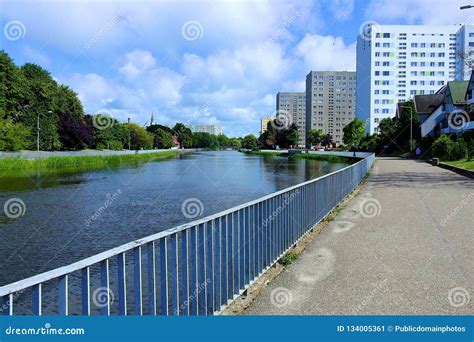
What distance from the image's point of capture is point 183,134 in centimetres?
18200

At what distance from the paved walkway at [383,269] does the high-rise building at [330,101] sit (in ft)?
516

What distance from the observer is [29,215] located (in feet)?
54.2

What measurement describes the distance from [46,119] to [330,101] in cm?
11727

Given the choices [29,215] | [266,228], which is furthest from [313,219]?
[29,215]

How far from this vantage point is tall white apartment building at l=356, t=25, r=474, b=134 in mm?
115875

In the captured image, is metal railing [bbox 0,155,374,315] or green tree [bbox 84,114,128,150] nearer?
metal railing [bbox 0,155,374,315]

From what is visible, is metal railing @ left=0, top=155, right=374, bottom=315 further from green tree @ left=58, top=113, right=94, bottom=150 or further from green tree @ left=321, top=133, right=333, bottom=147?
green tree @ left=321, top=133, right=333, bottom=147

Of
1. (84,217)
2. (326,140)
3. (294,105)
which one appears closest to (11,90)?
(84,217)

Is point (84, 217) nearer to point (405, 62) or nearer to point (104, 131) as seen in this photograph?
point (104, 131)

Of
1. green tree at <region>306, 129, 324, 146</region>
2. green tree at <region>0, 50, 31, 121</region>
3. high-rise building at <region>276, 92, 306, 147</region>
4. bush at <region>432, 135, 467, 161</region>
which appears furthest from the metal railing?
high-rise building at <region>276, 92, 306, 147</region>

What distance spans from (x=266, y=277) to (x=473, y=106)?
5326cm

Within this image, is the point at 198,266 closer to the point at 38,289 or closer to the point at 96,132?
the point at 38,289

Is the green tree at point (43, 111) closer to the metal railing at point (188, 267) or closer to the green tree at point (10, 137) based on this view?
the green tree at point (10, 137)

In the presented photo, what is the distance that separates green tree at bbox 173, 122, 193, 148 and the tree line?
67372 mm
